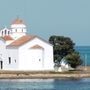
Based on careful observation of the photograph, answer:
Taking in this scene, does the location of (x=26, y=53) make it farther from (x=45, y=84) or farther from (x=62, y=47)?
(x=45, y=84)

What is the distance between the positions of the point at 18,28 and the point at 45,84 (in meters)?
27.9

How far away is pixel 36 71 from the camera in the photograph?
104312mm

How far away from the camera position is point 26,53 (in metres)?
110

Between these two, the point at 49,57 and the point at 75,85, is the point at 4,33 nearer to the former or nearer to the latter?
the point at 49,57

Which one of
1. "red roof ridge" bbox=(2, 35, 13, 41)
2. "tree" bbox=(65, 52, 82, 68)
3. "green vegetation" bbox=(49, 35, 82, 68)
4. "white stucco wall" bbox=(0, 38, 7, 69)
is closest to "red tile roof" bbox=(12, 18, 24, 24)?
"red roof ridge" bbox=(2, 35, 13, 41)

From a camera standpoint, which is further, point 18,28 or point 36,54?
point 18,28

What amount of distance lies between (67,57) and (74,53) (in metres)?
3.06

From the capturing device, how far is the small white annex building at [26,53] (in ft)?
360

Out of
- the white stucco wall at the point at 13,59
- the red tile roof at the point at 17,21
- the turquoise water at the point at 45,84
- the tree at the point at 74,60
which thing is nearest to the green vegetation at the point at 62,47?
the tree at the point at 74,60

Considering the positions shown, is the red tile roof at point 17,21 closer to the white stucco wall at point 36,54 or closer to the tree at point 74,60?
the white stucco wall at point 36,54

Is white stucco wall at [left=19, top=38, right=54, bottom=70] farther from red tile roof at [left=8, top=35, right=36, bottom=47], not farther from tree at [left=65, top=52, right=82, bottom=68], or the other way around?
tree at [left=65, top=52, right=82, bottom=68]

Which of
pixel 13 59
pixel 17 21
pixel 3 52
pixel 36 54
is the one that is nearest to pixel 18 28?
pixel 17 21

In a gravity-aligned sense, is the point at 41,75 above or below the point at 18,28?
below

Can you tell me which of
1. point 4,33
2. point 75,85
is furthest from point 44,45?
point 75,85
